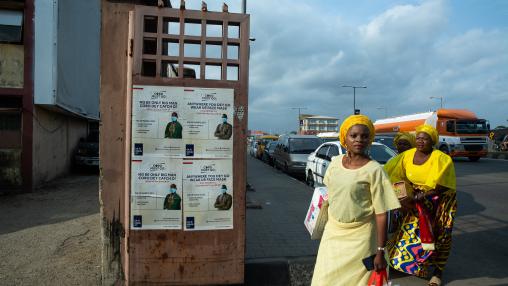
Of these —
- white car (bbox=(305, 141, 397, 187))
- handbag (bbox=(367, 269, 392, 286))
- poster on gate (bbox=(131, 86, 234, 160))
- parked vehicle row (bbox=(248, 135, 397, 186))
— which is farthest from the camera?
parked vehicle row (bbox=(248, 135, 397, 186))

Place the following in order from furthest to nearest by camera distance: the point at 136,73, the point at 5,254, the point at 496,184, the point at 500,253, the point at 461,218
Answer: the point at 496,184
the point at 461,218
the point at 500,253
the point at 5,254
the point at 136,73

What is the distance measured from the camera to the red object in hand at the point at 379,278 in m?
2.68

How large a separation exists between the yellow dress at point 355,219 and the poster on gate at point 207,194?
1376 mm

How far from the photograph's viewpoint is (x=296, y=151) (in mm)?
17234

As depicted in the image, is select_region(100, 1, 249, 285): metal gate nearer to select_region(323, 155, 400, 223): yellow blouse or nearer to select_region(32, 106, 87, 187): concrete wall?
select_region(323, 155, 400, 223): yellow blouse

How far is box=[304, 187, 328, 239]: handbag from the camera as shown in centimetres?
319

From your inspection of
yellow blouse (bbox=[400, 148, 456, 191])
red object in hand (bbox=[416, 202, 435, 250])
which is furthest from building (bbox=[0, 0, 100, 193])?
red object in hand (bbox=[416, 202, 435, 250])

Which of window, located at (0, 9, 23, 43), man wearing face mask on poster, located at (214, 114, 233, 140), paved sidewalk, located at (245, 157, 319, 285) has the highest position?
window, located at (0, 9, 23, 43)

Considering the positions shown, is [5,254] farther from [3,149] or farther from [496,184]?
[496,184]

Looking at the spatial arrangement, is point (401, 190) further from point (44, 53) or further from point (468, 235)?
point (44, 53)

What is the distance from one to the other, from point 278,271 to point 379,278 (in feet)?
7.04

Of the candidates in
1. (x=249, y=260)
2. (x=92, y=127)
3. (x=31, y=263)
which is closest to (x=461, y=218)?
(x=249, y=260)

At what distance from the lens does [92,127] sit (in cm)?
2028

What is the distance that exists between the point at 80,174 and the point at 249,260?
540 inches
